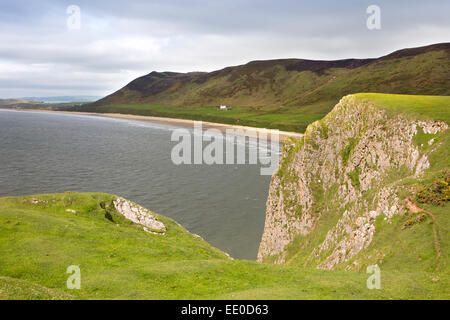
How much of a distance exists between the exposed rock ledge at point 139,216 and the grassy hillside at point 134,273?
746 centimetres

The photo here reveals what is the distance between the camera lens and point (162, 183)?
93812mm

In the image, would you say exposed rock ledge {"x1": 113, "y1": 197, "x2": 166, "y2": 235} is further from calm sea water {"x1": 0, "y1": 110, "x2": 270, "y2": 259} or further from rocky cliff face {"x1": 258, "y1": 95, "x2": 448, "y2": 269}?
rocky cliff face {"x1": 258, "y1": 95, "x2": 448, "y2": 269}

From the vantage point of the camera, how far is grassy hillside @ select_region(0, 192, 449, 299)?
61.3ft

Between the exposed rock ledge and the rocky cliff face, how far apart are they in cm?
2162

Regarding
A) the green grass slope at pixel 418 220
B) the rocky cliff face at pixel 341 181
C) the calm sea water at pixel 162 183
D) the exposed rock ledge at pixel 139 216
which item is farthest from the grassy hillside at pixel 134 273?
the calm sea water at pixel 162 183

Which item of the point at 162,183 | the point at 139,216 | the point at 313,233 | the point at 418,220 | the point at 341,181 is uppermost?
the point at 341,181

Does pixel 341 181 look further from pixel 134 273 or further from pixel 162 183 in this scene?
pixel 162 183

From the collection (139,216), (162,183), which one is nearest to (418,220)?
(139,216)

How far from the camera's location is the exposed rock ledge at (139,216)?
4406cm

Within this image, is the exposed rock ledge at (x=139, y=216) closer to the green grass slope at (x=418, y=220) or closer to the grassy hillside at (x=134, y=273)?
the grassy hillside at (x=134, y=273)

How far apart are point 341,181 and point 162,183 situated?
61437 mm

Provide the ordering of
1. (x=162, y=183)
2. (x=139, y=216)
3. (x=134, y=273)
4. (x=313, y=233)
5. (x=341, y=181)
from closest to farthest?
(x=134, y=273)
(x=139, y=216)
(x=341, y=181)
(x=313, y=233)
(x=162, y=183)

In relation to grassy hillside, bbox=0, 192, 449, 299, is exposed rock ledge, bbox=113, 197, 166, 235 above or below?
below

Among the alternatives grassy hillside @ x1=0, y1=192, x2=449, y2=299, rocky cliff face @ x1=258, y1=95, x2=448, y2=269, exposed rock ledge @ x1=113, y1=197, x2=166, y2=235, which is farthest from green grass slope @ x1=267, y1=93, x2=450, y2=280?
exposed rock ledge @ x1=113, y1=197, x2=166, y2=235
